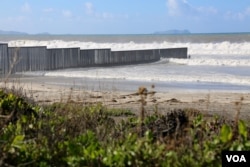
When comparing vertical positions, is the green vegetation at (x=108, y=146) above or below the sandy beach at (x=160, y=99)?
above

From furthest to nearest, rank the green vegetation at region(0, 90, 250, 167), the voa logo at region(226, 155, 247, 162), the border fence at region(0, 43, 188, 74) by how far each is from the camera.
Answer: the border fence at region(0, 43, 188, 74) < the green vegetation at region(0, 90, 250, 167) < the voa logo at region(226, 155, 247, 162)

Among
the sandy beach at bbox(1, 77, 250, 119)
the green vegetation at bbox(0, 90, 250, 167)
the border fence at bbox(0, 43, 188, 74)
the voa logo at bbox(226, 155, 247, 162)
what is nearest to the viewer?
the voa logo at bbox(226, 155, 247, 162)

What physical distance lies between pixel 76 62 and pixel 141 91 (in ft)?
78.6

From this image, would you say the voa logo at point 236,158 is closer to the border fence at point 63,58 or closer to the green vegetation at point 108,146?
the green vegetation at point 108,146

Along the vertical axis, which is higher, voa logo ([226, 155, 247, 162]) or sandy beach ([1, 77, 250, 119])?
voa logo ([226, 155, 247, 162])

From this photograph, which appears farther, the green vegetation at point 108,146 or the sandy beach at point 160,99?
the sandy beach at point 160,99

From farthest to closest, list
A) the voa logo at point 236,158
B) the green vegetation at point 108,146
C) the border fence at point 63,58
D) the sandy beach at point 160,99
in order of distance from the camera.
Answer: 1. the border fence at point 63,58
2. the sandy beach at point 160,99
3. the green vegetation at point 108,146
4. the voa logo at point 236,158

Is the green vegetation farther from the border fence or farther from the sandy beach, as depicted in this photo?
the border fence

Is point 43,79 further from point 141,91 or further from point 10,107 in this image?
point 141,91

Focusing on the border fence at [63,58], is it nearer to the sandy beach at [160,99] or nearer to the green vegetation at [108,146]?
the sandy beach at [160,99]

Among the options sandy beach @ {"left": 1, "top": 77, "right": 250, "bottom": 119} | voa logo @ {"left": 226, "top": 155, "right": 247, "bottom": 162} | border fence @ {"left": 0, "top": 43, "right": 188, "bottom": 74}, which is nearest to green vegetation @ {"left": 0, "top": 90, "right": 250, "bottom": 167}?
voa logo @ {"left": 226, "top": 155, "right": 247, "bottom": 162}

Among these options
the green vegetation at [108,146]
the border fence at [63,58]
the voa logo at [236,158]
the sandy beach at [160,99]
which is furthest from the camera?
the border fence at [63,58]

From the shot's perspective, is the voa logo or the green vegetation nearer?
the voa logo

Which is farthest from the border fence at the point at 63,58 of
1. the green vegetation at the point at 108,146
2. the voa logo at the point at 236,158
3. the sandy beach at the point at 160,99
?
the voa logo at the point at 236,158
